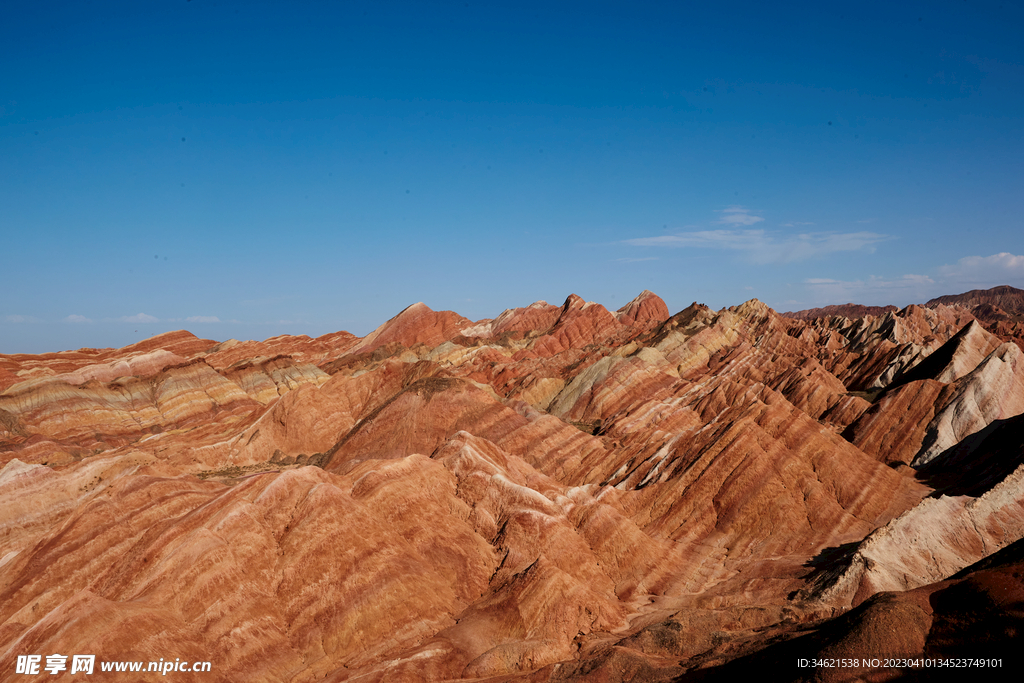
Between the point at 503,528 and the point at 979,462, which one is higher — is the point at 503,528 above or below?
below

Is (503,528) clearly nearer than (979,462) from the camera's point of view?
Yes

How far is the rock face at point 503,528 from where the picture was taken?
1067 inches

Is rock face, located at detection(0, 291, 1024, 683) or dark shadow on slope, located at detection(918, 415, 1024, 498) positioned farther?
dark shadow on slope, located at detection(918, 415, 1024, 498)

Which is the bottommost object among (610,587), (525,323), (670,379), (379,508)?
(610,587)

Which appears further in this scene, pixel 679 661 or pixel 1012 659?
pixel 679 661

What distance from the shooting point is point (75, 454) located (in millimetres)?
67375

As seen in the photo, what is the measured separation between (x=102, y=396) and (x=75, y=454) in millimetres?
18604

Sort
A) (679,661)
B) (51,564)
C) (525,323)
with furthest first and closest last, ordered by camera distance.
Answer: (525,323) < (51,564) < (679,661)

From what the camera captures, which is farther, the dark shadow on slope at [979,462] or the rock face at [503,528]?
the dark shadow on slope at [979,462]

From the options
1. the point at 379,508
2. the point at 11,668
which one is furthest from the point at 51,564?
the point at 379,508

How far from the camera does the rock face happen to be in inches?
1067

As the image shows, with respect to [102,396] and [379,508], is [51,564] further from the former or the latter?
[102,396]

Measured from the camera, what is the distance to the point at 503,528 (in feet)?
128

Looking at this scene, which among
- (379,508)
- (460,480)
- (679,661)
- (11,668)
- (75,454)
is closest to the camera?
(11,668)
